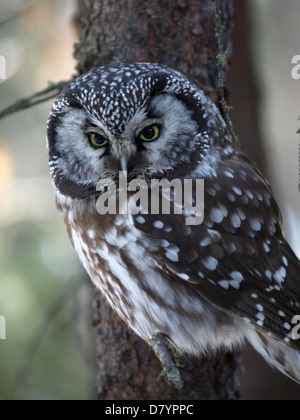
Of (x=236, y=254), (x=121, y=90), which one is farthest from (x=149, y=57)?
(x=236, y=254)

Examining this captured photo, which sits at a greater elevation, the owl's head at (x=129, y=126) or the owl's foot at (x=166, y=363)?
the owl's head at (x=129, y=126)

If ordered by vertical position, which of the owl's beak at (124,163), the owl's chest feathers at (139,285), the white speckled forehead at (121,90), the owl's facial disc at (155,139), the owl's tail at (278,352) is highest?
the white speckled forehead at (121,90)

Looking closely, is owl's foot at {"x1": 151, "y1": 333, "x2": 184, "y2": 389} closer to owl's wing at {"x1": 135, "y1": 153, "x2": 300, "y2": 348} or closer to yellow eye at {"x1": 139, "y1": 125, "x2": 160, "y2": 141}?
owl's wing at {"x1": 135, "y1": 153, "x2": 300, "y2": 348}

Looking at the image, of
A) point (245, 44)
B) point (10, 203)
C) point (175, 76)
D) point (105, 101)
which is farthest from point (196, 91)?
point (10, 203)

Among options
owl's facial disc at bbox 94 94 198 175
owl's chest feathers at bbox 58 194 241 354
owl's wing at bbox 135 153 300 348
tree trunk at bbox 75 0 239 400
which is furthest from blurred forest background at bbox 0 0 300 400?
owl's facial disc at bbox 94 94 198 175

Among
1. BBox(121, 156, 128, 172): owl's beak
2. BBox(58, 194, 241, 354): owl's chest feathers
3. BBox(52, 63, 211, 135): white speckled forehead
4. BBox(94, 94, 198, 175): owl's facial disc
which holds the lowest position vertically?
BBox(58, 194, 241, 354): owl's chest feathers

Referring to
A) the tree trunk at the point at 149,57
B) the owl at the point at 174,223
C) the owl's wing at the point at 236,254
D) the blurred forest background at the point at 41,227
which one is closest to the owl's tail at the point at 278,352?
the owl at the point at 174,223

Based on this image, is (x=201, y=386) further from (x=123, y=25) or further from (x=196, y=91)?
(x=123, y=25)

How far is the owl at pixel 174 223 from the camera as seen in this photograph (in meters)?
2.22

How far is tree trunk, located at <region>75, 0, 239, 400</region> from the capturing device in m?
2.73

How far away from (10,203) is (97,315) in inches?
81.1

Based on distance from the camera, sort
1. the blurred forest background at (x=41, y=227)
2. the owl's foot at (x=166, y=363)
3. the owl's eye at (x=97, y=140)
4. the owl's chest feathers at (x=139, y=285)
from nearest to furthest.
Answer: the owl's foot at (x=166, y=363) → the owl's eye at (x=97, y=140) → the owl's chest feathers at (x=139, y=285) → the blurred forest background at (x=41, y=227)

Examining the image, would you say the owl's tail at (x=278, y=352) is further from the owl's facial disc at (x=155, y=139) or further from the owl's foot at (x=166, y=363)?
the owl's facial disc at (x=155, y=139)

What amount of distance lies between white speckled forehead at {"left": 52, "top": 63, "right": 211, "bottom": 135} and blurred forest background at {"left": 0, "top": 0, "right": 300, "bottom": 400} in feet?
5.75
